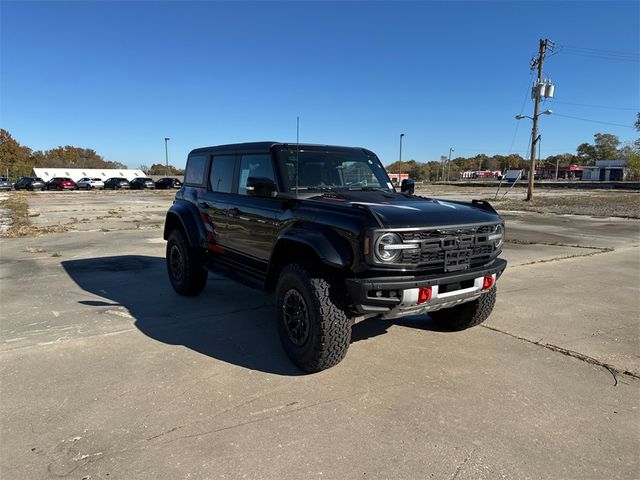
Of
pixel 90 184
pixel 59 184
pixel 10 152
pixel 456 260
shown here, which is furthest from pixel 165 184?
pixel 10 152

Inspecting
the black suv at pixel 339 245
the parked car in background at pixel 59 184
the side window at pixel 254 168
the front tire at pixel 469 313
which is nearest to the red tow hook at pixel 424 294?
the black suv at pixel 339 245

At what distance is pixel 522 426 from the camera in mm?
2977

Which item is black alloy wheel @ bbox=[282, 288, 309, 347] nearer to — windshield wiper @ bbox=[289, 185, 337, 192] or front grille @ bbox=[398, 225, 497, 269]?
front grille @ bbox=[398, 225, 497, 269]

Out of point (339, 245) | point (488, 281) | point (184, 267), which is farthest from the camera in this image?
point (184, 267)

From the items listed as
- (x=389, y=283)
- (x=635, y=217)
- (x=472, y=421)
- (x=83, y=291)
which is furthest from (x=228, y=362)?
(x=635, y=217)

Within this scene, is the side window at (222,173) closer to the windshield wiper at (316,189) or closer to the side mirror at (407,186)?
the windshield wiper at (316,189)

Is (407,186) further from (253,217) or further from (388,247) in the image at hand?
(388,247)

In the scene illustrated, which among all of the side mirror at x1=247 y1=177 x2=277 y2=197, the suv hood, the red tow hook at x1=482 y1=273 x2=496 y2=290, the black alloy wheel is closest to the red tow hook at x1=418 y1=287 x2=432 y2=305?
the suv hood

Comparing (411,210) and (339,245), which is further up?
(411,210)

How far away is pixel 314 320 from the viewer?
353cm

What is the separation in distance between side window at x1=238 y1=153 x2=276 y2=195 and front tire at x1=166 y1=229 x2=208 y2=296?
1.32m

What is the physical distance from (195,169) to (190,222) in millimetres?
804

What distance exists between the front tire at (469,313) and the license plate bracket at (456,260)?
0.75 meters

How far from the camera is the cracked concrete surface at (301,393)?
2609mm
